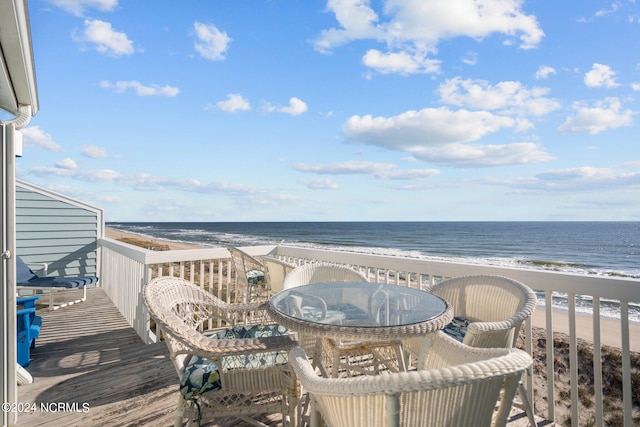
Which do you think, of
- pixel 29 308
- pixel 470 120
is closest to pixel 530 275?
pixel 29 308

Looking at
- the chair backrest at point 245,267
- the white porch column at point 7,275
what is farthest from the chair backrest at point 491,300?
the white porch column at point 7,275

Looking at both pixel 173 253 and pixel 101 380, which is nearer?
pixel 101 380

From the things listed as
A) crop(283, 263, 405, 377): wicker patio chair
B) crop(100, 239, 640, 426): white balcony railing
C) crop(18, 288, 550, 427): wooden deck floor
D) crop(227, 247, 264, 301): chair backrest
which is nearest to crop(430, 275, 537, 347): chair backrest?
crop(100, 239, 640, 426): white balcony railing

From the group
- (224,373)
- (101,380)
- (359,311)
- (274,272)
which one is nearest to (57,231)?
(101,380)

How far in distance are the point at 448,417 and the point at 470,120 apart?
39.8 ft

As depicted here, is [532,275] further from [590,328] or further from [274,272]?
[590,328]

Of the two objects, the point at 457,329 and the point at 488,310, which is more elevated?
the point at 488,310

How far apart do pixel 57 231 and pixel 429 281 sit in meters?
6.67

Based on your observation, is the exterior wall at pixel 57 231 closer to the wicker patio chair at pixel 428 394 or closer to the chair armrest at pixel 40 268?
the chair armrest at pixel 40 268

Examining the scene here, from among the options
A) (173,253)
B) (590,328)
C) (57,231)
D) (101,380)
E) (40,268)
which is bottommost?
(590,328)

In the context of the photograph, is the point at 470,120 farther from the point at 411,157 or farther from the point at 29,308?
the point at 411,157

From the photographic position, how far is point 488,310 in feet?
7.13

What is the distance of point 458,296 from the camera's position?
92.9 inches

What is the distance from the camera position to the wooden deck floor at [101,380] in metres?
2.12
